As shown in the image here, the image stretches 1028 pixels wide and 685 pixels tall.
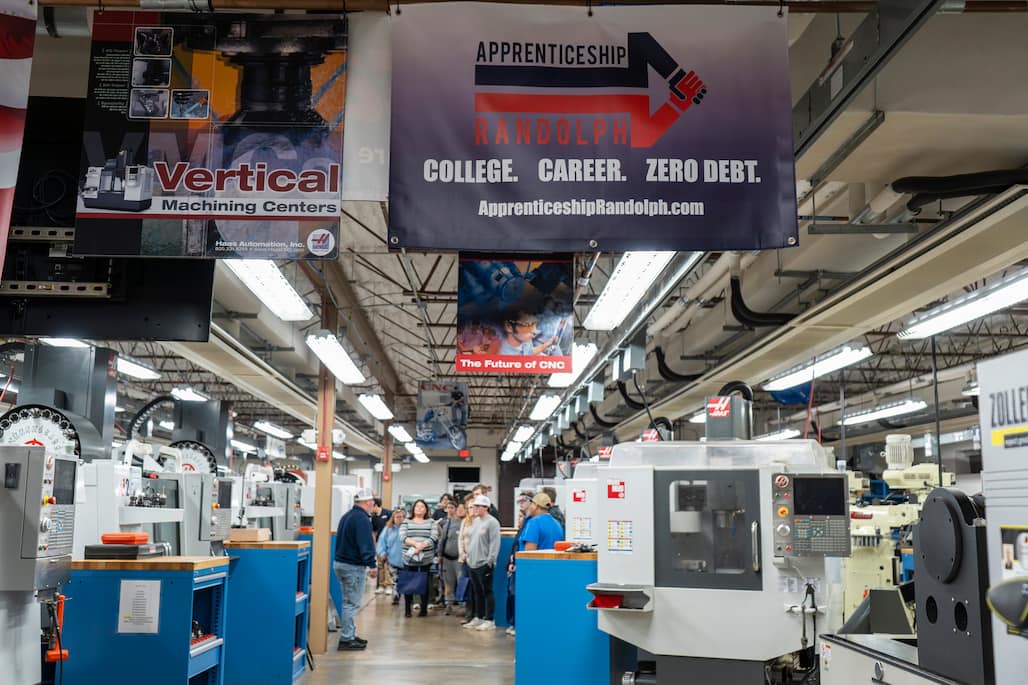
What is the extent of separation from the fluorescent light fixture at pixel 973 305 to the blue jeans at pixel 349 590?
6.53 meters

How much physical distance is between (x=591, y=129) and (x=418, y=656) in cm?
806

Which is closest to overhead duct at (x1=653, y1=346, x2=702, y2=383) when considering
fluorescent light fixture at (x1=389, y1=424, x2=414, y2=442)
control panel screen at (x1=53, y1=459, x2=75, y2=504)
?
control panel screen at (x1=53, y1=459, x2=75, y2=504)

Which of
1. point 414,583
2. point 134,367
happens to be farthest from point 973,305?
point 134,367

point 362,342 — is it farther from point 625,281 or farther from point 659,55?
point 659,55

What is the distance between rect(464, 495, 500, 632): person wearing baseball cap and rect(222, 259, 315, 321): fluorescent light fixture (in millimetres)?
5205

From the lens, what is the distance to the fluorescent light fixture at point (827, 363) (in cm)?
1066

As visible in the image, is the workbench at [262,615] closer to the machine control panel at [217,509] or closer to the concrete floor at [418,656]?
the machine control panel at [217,509]

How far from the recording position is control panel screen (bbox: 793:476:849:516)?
5.81m

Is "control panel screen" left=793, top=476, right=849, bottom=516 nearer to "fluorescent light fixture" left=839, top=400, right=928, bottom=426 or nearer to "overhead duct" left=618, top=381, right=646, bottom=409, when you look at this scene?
"overhead duct" left=618, top=381, right=646, bottom=409

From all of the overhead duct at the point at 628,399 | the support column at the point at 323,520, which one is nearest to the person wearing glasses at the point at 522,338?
the support column at the point at 323,520

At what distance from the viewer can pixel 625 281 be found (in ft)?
24.1

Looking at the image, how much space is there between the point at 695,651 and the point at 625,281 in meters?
2.84

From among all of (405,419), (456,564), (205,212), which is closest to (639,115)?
(205,212)

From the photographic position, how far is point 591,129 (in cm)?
365
